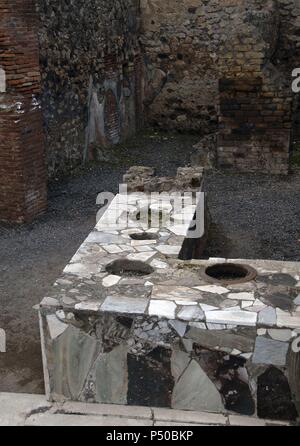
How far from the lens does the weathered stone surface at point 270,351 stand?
3486 millimetres

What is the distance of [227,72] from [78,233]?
3.59 metres

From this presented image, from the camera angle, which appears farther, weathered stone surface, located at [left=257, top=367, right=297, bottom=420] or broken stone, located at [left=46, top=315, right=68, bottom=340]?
broken stone, located at [left=46, top=315, right=68, bottom=340]

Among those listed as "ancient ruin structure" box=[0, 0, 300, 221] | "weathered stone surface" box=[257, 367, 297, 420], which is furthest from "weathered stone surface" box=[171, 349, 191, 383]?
"ancient ruin structure" box=[0, 0, 300, 221]

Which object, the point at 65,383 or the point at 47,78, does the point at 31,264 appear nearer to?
the point at 65,383

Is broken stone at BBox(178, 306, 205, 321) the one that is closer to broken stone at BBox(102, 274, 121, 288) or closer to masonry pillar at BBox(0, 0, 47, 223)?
broken stone at BBox(102, 274, 121, 288)

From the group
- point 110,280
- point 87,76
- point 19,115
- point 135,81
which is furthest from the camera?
point 135,81

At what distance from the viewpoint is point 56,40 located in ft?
27.0

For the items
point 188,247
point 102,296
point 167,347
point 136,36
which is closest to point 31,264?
point 188,247

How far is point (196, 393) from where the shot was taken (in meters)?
3.67

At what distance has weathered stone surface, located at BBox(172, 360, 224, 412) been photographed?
3.64 m

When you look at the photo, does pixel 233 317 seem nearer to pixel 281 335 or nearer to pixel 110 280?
pixel 281 335

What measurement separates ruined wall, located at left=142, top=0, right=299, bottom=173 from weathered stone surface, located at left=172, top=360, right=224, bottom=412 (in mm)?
5724

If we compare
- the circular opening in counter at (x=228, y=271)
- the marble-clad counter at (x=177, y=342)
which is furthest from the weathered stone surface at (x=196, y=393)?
the circular opening in counter at (x=228, y=271)

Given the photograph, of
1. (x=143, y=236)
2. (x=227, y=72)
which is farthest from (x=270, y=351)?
(x=227, y=72)
